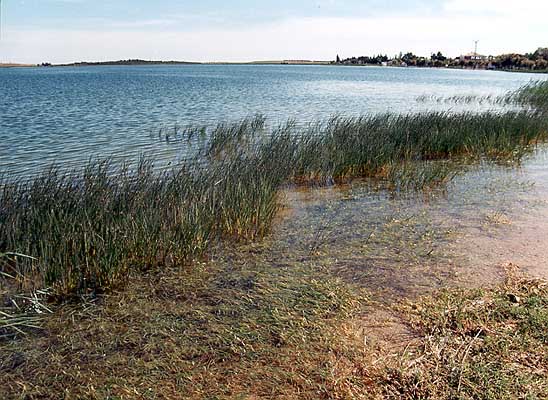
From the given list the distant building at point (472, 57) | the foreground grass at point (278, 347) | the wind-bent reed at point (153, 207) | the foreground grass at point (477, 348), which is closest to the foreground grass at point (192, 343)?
the foreground grass at point (278, 347)

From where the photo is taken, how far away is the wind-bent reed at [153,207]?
4383mm

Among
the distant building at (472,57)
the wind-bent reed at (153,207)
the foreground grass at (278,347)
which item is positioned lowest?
the foreground grass at (278,347)

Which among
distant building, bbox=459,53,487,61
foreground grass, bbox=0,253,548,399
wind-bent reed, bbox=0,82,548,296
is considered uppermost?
distant building, bbox=459,53,487,61

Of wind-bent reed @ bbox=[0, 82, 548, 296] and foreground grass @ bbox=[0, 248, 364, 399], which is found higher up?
wind-bent reed @ bbox=[0, 82, 548, 296]

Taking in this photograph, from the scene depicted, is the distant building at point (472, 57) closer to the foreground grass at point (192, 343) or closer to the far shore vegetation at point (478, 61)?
the far shore vegetation at point (478, 61)

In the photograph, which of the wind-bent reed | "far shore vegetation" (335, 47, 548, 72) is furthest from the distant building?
the wind-bent reed

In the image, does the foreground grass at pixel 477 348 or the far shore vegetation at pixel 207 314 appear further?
the far shore vegetation at pixel 207 314

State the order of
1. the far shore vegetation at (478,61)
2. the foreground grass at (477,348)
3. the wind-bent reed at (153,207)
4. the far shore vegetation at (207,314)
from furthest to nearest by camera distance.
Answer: the far shore vegetation at (478,61) → the wind-bent reed at (153,207) → the far shore vegetation at (207,314) → the foreground grass at (477,348)

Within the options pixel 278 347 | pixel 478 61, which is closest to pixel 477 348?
pixel 278 347

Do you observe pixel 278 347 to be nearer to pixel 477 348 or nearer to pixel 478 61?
pixel 477 348

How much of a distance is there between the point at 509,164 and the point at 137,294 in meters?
9.45

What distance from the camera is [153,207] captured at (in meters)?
5.48

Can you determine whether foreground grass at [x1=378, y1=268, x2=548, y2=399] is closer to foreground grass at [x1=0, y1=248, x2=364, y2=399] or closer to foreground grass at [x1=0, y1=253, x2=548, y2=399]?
foreground grass at [x1=0, y1=253, x2=548, y2=399]

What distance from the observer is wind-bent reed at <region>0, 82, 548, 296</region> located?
14.4 ft
